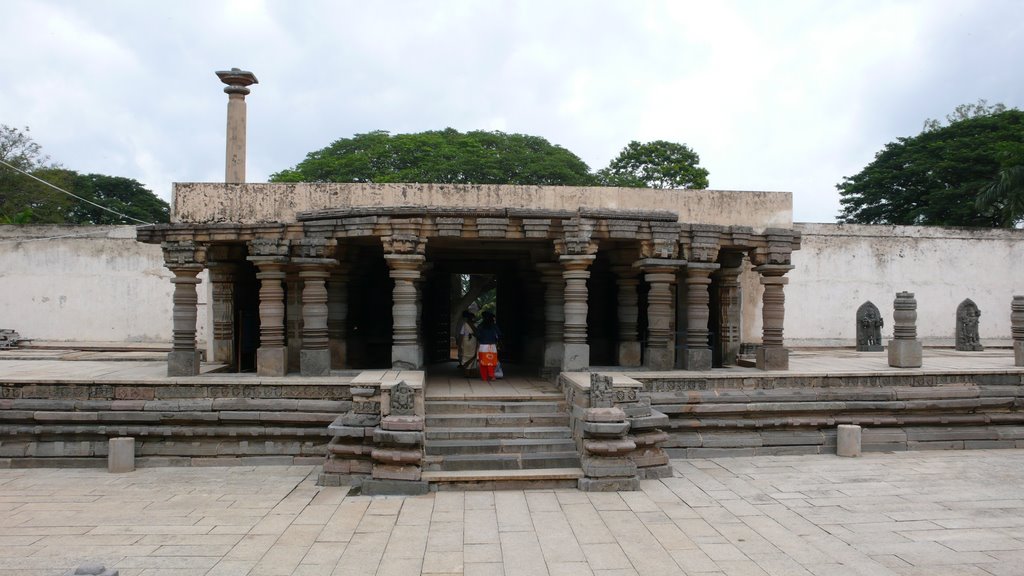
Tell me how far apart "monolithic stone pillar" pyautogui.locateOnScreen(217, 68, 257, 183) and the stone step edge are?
860cm

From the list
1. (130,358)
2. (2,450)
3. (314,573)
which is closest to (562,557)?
(314,573)

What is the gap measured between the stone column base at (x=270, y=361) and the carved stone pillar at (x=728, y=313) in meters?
6.85

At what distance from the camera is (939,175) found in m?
27.5

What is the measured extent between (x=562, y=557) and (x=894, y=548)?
2538mm

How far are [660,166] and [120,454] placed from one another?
23.3 metres

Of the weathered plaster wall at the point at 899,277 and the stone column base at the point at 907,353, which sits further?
the weathered plaster wall at the point at 899,277

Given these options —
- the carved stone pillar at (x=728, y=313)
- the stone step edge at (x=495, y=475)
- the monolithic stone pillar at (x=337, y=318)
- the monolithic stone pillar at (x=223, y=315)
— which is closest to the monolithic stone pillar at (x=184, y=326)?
the monolithic stone pillar at (x=223, y=315)

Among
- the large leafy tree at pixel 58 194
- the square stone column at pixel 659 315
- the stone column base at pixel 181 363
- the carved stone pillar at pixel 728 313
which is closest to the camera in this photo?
the stone column base at pixel 181 363

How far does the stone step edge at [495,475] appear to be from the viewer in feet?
22.9

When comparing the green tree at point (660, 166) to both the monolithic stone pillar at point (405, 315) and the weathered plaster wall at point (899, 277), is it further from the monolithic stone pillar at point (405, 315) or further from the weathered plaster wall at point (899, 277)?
the monolithic stone pillar at point (405, 315)

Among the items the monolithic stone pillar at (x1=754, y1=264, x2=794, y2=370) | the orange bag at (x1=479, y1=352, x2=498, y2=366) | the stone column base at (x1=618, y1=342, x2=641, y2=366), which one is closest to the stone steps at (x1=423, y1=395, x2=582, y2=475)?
the orange bag at (x1=479, y1=352, x2=498, y2=366)

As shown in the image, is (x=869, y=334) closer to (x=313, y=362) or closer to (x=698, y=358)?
(x=698, y=358)

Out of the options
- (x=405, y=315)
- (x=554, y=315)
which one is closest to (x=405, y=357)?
(x=405, y=315)

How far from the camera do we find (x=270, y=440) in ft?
27.2
